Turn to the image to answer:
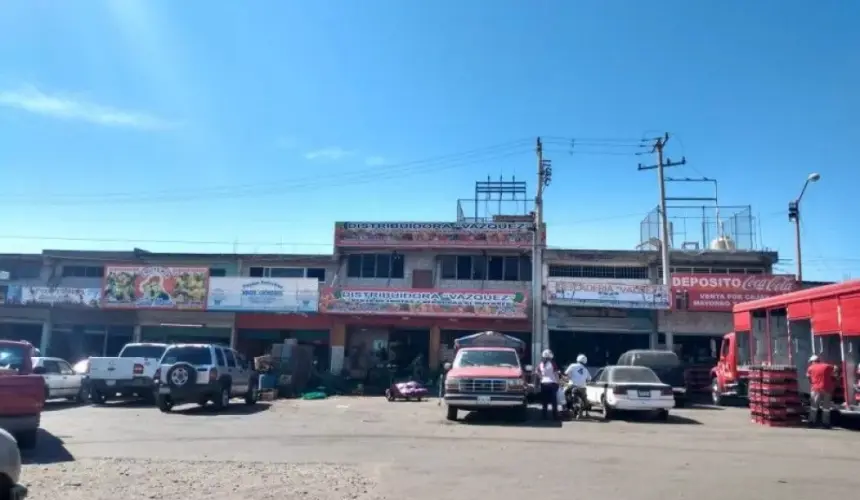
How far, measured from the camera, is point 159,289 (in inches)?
1246

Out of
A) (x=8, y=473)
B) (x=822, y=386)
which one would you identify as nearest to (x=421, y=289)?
(x=822, y=386)

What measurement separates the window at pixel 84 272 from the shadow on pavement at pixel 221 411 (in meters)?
18.5

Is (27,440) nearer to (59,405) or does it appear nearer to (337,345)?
(59,405)

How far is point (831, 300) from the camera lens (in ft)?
53.3

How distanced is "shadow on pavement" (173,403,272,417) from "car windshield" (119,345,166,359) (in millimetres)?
2626

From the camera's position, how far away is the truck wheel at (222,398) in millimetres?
19523

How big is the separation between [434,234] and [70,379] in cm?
1659

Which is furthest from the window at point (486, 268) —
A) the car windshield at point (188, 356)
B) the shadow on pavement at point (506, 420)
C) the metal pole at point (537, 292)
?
the car windshield at point (188, 356)

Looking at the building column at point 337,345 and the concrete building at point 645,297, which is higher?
the concrete building at point 645,297

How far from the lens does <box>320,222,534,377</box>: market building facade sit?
100 feet

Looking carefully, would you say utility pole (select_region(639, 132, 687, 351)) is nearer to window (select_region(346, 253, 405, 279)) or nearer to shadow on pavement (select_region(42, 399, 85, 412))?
window (select_region(346, 253, 405, 279))

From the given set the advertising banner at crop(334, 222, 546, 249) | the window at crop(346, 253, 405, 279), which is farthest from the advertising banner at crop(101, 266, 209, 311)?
the window at crop(346, 253, 405, 279)

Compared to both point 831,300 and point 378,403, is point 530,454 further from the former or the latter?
point 378,403

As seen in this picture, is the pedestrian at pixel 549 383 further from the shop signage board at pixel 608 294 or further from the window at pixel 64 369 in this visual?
the window at pixel 64 369
